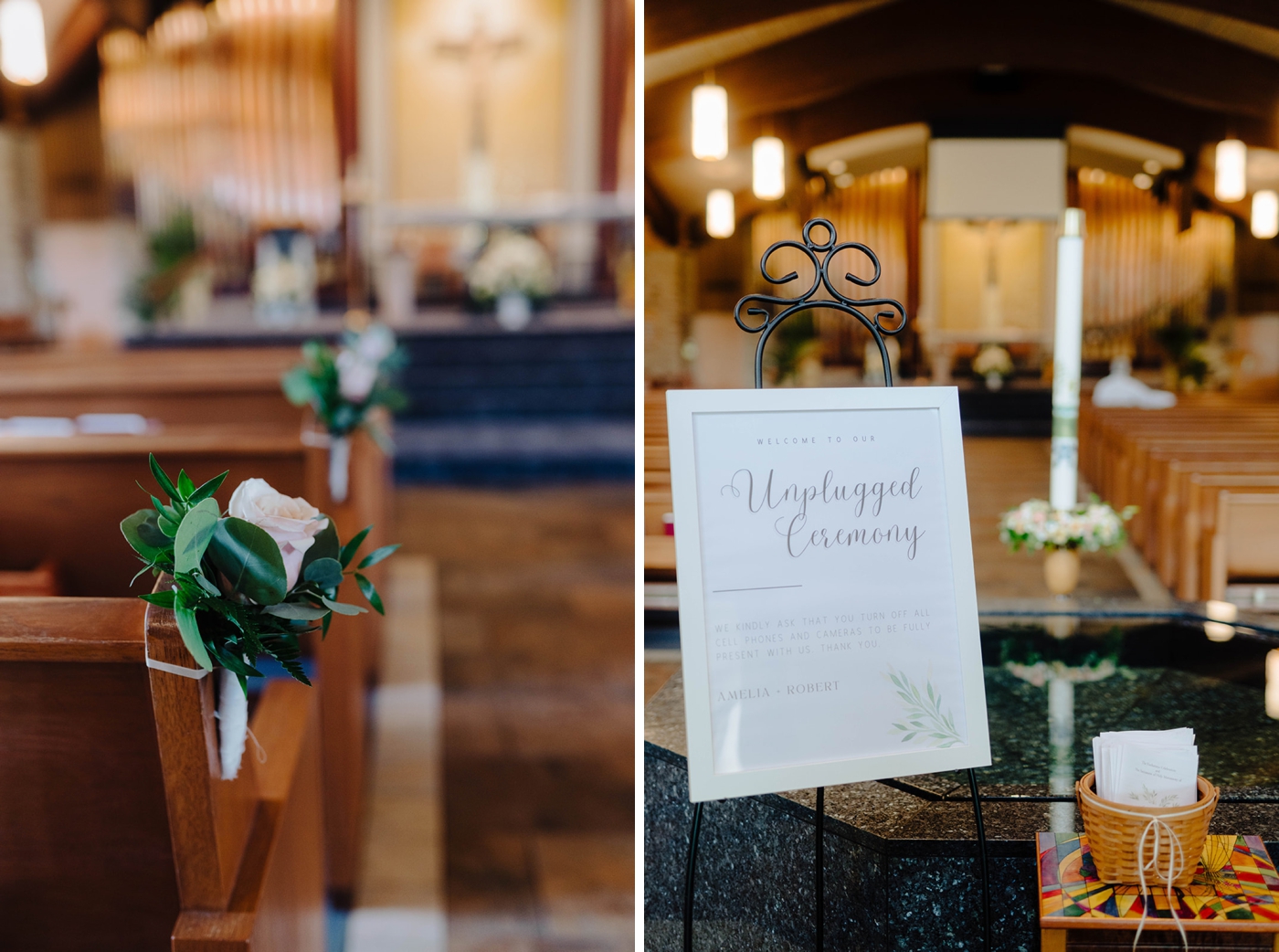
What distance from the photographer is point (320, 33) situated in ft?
29.9

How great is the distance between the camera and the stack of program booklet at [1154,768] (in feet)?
3.97

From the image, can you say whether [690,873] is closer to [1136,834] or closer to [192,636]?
[1136,834]

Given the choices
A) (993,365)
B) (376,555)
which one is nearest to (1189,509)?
(993,365)

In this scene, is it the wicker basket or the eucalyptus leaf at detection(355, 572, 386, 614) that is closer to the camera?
the eucalyptus leaf at detection(355, 572, 386, 614)

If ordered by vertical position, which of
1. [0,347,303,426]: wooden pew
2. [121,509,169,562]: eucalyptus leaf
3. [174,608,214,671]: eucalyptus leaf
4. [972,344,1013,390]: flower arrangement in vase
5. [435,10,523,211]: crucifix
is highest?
[435,10,523,211]: crucifix

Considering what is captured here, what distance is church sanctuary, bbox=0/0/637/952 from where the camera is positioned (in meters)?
1.07

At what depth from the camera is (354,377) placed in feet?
8.38

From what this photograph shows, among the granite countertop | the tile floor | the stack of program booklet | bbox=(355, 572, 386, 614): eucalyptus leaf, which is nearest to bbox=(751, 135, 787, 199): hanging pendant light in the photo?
the tile floor

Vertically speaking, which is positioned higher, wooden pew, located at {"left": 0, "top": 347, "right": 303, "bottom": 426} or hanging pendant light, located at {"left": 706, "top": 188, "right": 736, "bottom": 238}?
hanging pendant light, located at {"left": 706, "top": 188, "right": 736, "bottom": 238}

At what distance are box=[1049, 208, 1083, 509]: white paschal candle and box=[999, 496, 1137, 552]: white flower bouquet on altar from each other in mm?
51

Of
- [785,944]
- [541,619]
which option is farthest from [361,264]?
[785,944]

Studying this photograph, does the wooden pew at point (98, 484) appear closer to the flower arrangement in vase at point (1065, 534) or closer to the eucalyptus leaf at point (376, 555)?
the eucalyptus leaf at point (376, 555)

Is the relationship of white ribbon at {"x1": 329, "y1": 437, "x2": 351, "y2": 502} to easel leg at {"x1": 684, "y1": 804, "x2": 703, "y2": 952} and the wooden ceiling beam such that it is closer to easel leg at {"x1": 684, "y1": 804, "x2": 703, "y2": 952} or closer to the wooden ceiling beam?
easel leg at {"x1": 684, "y1": 804, "x2": 703, "y2": 952}

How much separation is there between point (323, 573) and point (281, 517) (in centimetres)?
8
